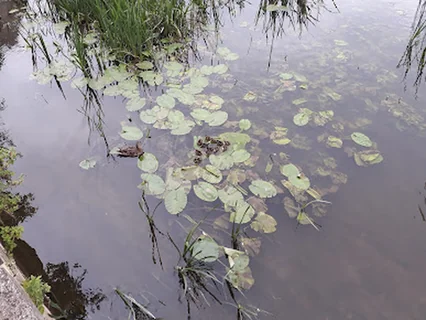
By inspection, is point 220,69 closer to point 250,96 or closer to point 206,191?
point 250,96

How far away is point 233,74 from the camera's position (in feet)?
9.47

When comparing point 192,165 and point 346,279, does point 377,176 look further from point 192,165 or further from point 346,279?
point 192,165

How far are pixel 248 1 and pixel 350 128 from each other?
2.26 metres

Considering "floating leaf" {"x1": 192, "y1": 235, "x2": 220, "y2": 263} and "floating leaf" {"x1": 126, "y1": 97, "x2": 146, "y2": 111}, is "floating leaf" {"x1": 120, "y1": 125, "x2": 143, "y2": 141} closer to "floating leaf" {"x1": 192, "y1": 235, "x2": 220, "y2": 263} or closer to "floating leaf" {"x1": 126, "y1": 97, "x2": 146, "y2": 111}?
"floating leaf" {"x1": 126, "y1": 97, "x2": 146, "y2": 111}

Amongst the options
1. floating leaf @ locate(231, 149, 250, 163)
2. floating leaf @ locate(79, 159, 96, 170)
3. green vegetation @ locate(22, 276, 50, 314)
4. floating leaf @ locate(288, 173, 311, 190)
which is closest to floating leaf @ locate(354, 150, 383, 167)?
floating leaf @ locate(288, 173, 311, 190)

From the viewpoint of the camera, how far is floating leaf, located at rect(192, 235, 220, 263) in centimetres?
167

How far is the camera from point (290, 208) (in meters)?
1.93

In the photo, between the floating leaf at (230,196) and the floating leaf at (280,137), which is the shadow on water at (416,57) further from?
the floating leaf at (230,196)

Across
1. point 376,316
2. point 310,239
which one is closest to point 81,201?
point 310,239

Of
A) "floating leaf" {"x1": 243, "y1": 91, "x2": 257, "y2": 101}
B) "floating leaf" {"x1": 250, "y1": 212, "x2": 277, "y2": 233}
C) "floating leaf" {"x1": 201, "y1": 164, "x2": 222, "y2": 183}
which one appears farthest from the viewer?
"floating leaf" {"x1": 243, "y1": 91, "x2": 257, "y2": 101}

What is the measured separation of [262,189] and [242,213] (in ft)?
0.68

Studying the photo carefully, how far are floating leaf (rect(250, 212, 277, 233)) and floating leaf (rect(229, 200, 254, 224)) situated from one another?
0.13 feet

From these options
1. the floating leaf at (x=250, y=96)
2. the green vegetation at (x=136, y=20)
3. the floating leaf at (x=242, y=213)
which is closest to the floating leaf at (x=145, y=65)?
the green vegetation at (x=136, y=20)

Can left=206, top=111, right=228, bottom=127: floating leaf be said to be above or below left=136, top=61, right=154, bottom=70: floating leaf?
below
